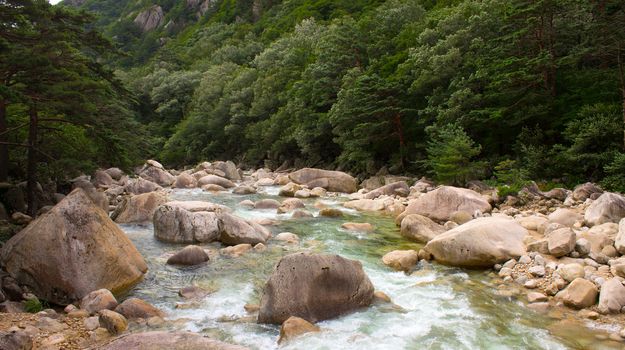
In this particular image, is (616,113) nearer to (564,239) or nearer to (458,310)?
(564,239)

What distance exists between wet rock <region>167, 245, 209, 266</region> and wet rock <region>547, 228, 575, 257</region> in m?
7.99

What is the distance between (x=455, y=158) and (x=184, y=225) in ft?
40.1

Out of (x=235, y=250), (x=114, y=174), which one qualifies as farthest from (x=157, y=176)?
(x=235, y=250)

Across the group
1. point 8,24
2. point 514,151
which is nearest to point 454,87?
point 514,151

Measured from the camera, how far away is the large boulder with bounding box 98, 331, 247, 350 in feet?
18.3

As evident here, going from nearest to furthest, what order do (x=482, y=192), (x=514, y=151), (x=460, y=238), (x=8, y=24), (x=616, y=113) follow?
1. (x=460, y=238)
2. (x=8, y=24)
3. (x=616, y=113)
4. (x=482, y=192)
5. (x=514, y=151)

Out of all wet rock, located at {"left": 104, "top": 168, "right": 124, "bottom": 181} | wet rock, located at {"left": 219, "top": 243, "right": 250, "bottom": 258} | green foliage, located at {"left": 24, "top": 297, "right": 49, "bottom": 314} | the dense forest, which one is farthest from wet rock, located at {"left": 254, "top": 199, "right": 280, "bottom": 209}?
wet rock, located at {"left": 104, "top": 168, "right": 124, "bottom": 181}

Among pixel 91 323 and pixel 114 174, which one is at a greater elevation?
pixel 114 174

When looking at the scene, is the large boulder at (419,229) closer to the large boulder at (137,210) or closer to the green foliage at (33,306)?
the large boulder at (137,210)

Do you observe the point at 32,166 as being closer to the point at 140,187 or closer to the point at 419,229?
the point at 419,229

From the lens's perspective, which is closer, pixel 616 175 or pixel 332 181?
pixel 616 175

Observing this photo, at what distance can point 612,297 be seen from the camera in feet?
25.1

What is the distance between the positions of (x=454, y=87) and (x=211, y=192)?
14199mm

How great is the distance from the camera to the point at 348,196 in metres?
23.2
